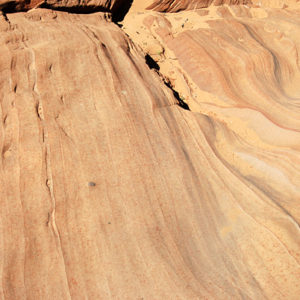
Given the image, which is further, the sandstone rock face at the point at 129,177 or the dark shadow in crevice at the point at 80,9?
the dark shadow in crevice at the point at 80,9

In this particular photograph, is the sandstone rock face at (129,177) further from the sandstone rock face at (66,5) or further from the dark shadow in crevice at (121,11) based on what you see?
the dark shadow in crevice at (121,11)

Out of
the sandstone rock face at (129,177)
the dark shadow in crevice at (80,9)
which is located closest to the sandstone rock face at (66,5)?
the dark shadow in crevice at (80,9)

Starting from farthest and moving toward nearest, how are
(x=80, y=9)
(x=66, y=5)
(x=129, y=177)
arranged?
(x=80, y=9)
(x=66, y=5)
(x=129, y=177)

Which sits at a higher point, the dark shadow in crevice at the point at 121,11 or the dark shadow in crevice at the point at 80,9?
the dark shadow in crevice at the point at 80,9

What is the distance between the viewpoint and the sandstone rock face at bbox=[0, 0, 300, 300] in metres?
2.27

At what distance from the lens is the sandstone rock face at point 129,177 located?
7.43 feet

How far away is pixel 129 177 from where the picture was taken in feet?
8.79

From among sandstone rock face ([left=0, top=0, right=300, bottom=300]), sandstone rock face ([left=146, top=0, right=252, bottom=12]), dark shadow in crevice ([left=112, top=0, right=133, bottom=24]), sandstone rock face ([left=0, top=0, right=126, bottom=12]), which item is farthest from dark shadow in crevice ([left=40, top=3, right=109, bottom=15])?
sandstone rock face ([left=146, top=0, right=252, bottom=12])

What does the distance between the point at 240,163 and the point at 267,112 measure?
102cm

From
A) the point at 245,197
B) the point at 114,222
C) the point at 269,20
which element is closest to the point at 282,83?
the point at 269,20

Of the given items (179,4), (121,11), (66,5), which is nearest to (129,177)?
(66,5)

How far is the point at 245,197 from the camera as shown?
9.09 feet

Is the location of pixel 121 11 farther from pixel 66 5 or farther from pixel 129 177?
pixel 129 177

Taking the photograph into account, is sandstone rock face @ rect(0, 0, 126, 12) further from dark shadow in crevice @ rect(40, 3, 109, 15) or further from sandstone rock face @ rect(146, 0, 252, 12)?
sandstone rock face @ rect(146, 0, 252, 12)
